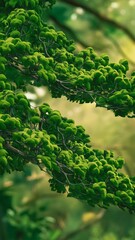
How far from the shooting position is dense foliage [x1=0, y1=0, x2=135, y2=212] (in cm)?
402

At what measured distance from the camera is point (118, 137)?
9.16 m

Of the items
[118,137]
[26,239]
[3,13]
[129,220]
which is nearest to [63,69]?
[3,13]

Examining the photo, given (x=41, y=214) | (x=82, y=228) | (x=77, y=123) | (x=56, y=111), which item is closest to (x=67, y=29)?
(x=77, y=123)

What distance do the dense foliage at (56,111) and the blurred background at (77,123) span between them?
15.0 feet

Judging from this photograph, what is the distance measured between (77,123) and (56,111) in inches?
206

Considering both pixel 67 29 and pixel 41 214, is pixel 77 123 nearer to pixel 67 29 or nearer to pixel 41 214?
pixel 67 29

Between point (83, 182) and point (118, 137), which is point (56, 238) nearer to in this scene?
point (118, 137)

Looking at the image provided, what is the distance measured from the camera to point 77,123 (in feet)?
30.8

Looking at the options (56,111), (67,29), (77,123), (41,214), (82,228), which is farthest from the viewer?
(82,228)

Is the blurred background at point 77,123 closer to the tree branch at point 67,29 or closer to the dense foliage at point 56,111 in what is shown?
the tree branch at point 67,29

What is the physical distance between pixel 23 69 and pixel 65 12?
204 inches

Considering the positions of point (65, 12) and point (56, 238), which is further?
point (56, 238)

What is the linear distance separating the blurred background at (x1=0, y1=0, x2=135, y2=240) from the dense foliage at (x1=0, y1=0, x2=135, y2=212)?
4.57 m

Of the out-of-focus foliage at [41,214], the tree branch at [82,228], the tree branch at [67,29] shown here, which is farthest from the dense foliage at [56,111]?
the tree branch at [82,228]
